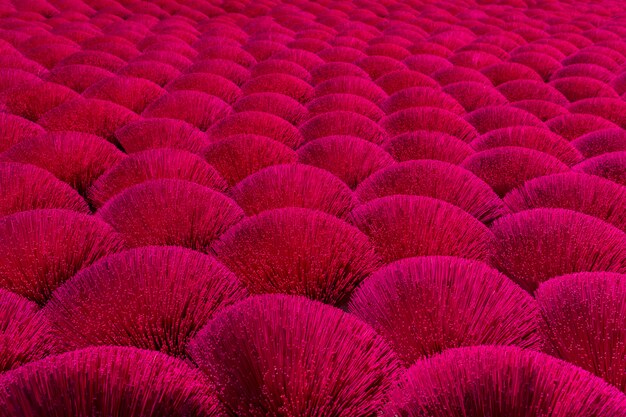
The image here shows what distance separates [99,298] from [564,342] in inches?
13.3

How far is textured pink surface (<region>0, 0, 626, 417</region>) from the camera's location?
0.41m

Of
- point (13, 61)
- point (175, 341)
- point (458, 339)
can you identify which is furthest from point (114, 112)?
point (458, 339)

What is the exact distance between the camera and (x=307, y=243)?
565mm

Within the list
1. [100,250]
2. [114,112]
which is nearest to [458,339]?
[100,250]

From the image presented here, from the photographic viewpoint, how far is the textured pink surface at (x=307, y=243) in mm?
412

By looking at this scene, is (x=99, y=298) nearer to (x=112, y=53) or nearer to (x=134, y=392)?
(x=134, y=392)

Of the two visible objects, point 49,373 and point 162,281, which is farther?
point 162,281

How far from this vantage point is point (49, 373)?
389 millimetres

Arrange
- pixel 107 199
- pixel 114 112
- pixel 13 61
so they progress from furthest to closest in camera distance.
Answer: pixel 13 61, pixel 114 112, pixel 107 199

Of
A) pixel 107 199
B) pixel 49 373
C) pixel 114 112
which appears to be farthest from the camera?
pixel 114 112

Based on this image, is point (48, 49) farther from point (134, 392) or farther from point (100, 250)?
point (134, 392)

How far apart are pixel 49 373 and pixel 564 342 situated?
1.12ft

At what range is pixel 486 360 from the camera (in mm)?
413

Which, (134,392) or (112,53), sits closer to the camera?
(134,392)
